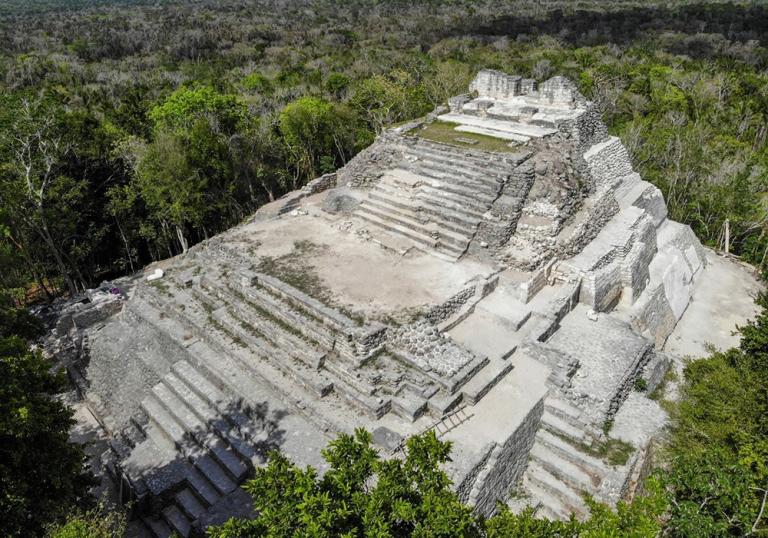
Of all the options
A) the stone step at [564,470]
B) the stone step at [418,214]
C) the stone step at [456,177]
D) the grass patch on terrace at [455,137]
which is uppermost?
the grass patch on terrace at [455,137]

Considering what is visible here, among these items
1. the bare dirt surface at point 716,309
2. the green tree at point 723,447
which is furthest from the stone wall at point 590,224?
the green tree at point 723,447

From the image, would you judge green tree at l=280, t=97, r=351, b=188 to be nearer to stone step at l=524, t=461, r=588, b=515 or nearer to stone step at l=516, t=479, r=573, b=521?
stone step at l=524, t=461, r=588, b=515

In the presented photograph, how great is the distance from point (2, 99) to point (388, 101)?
17.6 metres

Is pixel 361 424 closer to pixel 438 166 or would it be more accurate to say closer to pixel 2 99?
pixel 438 166

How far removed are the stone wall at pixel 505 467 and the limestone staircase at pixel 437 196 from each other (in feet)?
17.3

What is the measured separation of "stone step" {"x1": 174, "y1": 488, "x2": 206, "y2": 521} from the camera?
9.25 m

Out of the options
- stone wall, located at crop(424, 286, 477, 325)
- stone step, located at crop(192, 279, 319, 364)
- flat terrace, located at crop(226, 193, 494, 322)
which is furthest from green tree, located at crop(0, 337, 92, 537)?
stone wall, located at crop(424, 286, 477, 325)

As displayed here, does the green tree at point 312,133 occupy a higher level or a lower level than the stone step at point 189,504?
higher

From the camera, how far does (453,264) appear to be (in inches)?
537

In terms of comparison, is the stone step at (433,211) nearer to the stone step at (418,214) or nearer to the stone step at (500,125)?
the stone step at (418,214)

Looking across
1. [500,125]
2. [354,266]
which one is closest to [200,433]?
[354,266]

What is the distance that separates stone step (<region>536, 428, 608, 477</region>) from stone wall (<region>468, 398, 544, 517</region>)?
0.21 meters

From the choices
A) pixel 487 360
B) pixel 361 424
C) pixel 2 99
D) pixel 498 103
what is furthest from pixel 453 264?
pixel 2 99

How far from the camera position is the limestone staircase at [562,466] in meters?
9.44
